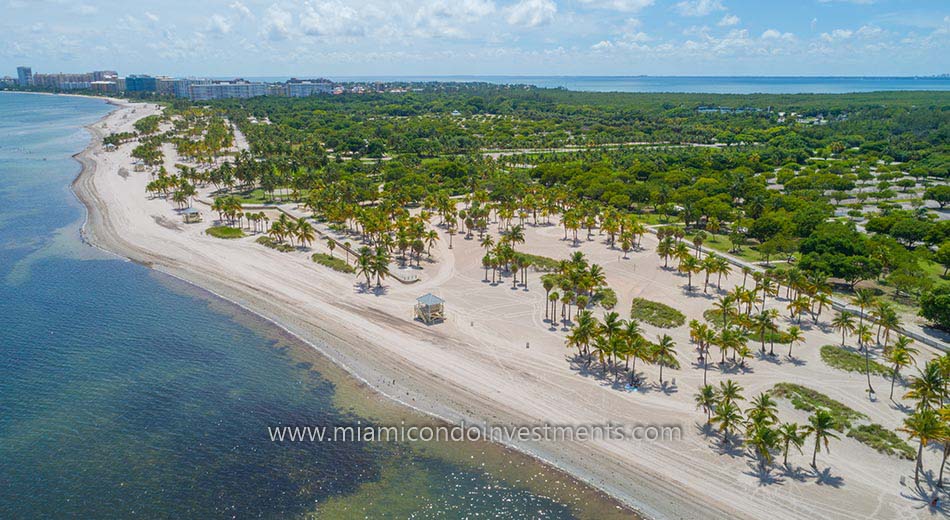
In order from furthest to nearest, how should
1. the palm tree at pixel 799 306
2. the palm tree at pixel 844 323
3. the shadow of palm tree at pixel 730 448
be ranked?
the palm tree at pixel 799 306 < the palm tree at pixel 844 323 < the shadow of palm tree at pixel 730 448

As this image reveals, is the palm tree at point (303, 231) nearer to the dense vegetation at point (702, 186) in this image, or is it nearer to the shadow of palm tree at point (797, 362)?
the dense vegetation at point (702, 186)

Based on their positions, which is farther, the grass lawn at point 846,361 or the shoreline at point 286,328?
the grass lawn at point 846,361

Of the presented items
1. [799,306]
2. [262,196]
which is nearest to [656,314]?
[799,306]

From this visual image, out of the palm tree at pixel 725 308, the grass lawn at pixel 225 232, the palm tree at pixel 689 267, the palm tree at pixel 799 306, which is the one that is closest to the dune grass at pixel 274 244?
the grass lawn at pixel 225 232

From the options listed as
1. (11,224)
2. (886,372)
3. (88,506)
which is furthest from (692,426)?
(11,224)

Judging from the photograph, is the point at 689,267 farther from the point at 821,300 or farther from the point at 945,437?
the point at 945,437

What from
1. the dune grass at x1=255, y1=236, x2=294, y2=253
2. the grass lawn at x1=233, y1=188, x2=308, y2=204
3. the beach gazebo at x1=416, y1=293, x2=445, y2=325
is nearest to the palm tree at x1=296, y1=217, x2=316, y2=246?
the dune grass at x1=255, y1=236, x2=294, y2=253

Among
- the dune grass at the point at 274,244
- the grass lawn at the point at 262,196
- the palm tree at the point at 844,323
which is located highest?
the grass lawn at the point at 262,196
